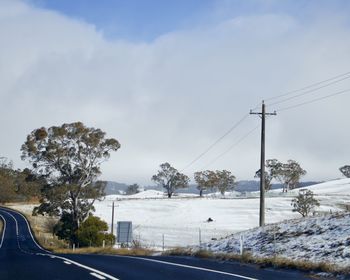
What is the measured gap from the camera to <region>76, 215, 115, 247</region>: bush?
57.8 m

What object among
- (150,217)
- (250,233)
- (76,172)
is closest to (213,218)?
(150,217)

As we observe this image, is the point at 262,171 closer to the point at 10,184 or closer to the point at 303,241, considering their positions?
the point at 303,241

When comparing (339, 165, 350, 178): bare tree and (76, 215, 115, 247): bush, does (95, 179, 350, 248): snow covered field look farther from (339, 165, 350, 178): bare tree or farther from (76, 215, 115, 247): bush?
(339, 165, 350, 178): bare tree

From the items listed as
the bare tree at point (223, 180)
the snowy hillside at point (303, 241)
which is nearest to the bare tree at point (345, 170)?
the bare tree at point (223, 180)

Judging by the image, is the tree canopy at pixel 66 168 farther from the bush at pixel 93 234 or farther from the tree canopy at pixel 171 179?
the tree canopy at pixel 171 179

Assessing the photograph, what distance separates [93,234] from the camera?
58.0m

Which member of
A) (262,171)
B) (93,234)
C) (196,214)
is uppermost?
(262,171)

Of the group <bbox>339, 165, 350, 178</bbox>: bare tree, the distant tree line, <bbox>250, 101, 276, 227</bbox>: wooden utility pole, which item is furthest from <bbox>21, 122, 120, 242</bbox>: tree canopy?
<bbox>339, 165, 350, 178</bbox>: bare tree

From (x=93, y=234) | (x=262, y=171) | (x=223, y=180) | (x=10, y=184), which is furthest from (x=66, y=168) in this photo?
(x=223, y=180)

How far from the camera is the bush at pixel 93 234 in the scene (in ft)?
190

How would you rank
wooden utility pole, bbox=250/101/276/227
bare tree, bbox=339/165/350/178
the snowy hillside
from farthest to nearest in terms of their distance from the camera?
bare tree, bbox=339/165/350/178, wooden utility pole, bbox=250/101/276/227, the snowy hillside

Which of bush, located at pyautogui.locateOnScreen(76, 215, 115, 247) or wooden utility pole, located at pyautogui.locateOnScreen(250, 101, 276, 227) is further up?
wooden utility pole, located at pyautogui.locateOnScreen(250, 101, 276, 227)

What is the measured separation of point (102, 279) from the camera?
520 inches

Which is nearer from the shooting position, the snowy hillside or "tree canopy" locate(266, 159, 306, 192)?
the snowy hillside
